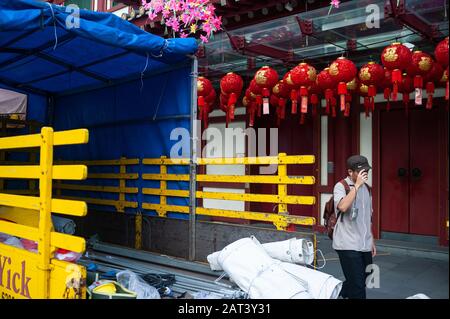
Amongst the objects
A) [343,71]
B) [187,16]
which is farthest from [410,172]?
[187,16]

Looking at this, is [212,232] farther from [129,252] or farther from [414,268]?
[414,268]

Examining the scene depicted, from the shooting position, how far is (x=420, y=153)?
7.85 metres

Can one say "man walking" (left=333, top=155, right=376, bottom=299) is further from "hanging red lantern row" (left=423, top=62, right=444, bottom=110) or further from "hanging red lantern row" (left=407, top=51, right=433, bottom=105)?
"hanging red lantern row" (left=423, top=62, right=444, bottom=110)

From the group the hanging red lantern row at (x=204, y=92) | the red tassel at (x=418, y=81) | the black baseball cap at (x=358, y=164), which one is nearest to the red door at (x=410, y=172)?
the red tassel at (x=418, y=81)

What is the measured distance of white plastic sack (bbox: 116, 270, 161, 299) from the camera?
3857 millimetres

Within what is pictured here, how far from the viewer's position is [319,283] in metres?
4.01

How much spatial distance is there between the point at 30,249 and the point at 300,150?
6.70 metres

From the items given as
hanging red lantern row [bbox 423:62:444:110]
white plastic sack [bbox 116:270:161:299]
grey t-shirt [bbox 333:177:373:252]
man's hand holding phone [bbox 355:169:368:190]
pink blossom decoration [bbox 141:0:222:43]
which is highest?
pink blossom decoration [bbox 141:0:222:43]

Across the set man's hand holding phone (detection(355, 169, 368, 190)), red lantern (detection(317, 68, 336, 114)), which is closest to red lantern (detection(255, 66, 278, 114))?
red lantern (detection(317, 68, 336, 114))

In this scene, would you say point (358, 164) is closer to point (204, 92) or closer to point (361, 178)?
point (361, 178)

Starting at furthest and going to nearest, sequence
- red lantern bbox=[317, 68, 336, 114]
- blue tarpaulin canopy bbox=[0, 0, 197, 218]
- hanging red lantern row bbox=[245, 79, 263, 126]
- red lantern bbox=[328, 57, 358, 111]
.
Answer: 1. hanging red lantern row bbox=[245, 79, 263, 126]
2. red lantern bbox=[317, 68, 336, 114]
3. red lantern bbox=[328, 57, 358, 111]
4. blue tarpaulin canopy bbox=[0, 0, 197, 218]

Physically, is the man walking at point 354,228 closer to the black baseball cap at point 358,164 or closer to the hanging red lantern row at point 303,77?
the black baseball cap at point 358,164

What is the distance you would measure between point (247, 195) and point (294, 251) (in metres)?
1.34

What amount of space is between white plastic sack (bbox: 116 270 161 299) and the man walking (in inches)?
74.8
